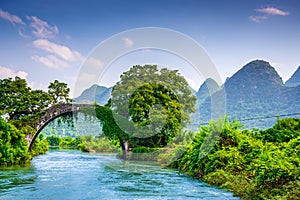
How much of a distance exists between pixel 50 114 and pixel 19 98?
69.4 inches

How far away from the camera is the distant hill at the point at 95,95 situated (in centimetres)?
1727

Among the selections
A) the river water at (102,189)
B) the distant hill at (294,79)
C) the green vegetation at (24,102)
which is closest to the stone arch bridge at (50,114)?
the green vegetation at (24,102)

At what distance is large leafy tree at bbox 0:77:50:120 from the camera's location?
17.3 metres

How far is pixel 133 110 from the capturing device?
19.8m

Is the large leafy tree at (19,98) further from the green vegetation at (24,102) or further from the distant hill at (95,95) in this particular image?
the distant hill at (95,95)

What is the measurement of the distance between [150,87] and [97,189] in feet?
39.5

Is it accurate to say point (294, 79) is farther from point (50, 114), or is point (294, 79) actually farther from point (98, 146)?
point (50, 114)

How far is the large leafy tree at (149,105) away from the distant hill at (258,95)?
22.9 metres

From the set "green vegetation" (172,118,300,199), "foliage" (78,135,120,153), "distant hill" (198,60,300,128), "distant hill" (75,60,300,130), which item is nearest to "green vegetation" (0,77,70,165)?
"green vegetation" (172,118,300,199)

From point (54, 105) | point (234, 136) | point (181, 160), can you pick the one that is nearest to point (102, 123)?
point (54, 105)

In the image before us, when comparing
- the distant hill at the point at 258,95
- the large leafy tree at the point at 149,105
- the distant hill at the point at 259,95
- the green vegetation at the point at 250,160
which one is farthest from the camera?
the distant hill at the point at 258,95

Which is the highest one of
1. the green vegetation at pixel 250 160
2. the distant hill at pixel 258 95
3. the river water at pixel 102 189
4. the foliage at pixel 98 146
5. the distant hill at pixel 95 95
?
the distant hill at pixel 258 95

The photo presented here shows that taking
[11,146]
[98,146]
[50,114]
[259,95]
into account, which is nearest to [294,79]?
[259,95]

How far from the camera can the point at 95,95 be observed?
18.2 metres
